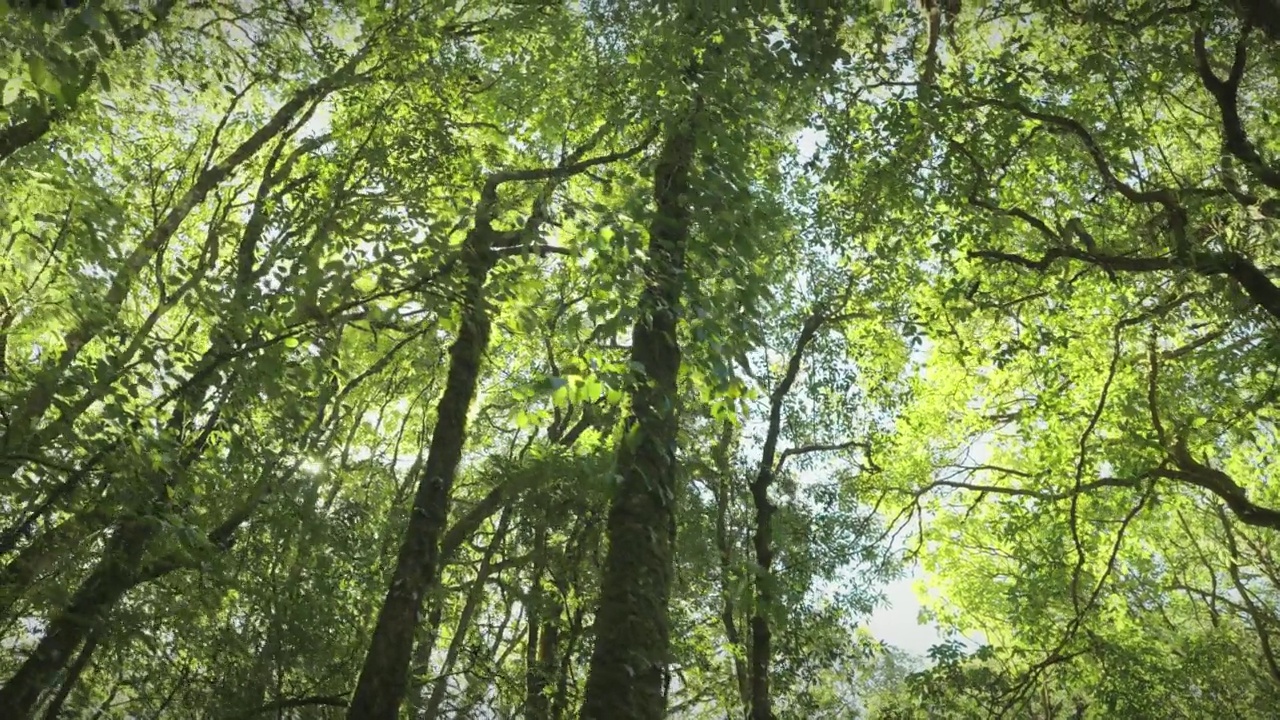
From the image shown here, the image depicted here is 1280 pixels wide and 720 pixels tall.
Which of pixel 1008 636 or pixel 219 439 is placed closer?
pixel 219 439

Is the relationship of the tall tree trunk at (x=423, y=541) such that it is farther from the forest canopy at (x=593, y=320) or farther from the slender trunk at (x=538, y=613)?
the slender trunk at (x=538, y=613)

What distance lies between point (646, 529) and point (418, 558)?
3.12 metres

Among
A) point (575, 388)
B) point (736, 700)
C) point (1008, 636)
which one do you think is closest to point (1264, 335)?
point (575, 388)

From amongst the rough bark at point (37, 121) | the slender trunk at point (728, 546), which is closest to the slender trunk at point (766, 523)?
the slender trunk at point (728, 546)

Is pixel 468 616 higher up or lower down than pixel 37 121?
higher up

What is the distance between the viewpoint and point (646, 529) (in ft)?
16.2

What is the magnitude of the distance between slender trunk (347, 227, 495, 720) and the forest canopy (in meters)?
0.03

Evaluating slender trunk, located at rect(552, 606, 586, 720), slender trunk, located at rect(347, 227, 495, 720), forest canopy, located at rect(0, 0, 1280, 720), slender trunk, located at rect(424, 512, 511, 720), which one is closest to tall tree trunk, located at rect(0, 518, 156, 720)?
forest canopy, located at rect(0, 0, 1280, 720)

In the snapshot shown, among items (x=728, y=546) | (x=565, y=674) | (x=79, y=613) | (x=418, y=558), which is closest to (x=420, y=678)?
(x=418, y=558)

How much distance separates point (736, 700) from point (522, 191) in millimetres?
13368

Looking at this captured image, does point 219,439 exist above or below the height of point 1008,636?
below

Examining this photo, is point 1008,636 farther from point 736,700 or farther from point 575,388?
point 575,388

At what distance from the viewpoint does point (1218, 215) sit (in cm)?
812

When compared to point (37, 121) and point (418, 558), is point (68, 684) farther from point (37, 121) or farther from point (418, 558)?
point (37, 121)
